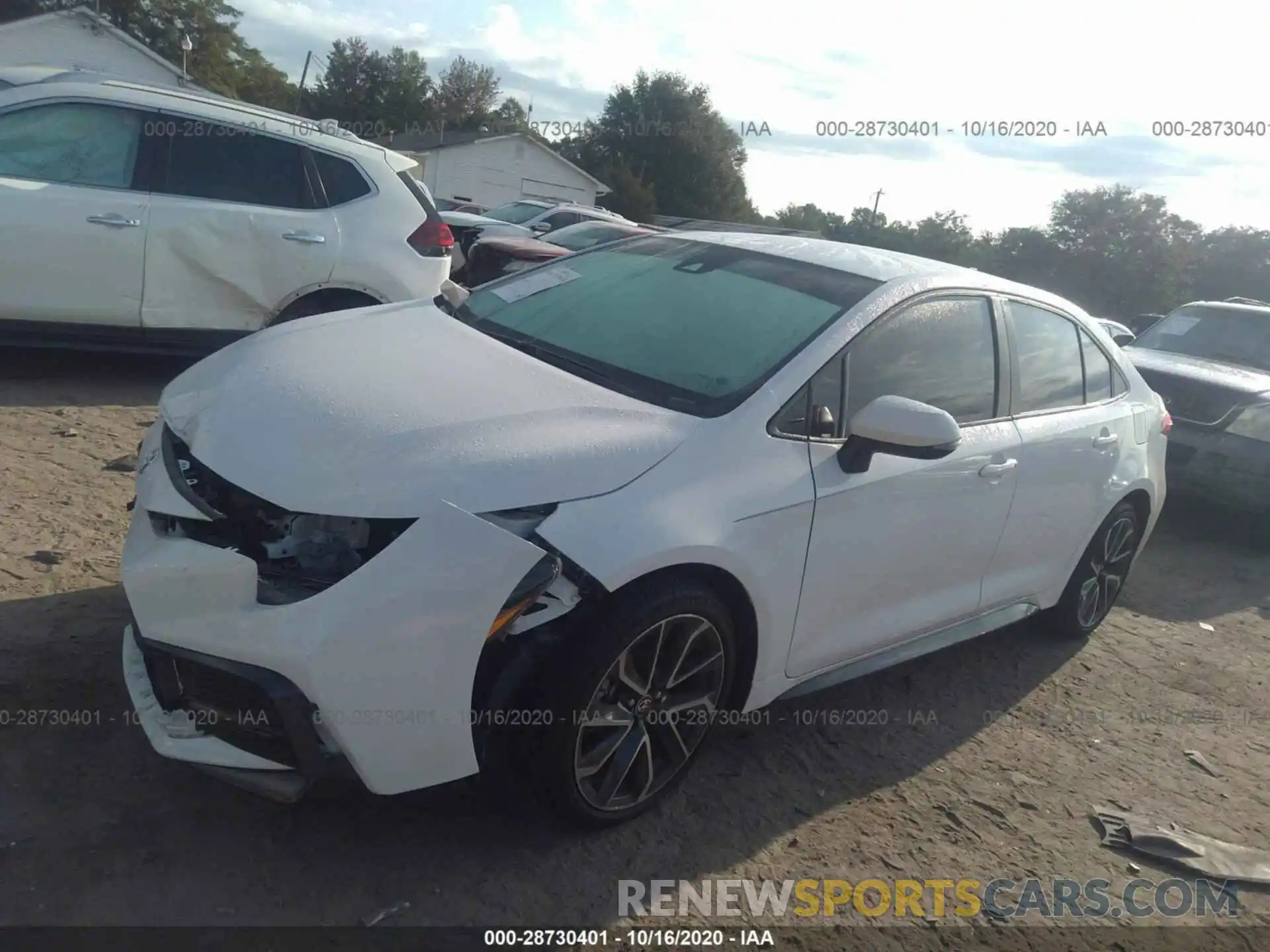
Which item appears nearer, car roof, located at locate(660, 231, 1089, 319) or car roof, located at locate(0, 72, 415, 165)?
car roof, located at locate(660, 231, 1089, 319)

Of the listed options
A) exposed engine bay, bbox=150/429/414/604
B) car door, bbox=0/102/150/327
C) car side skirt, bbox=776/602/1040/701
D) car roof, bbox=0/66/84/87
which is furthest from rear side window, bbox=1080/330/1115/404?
car roof, bbox=0/66/84/87

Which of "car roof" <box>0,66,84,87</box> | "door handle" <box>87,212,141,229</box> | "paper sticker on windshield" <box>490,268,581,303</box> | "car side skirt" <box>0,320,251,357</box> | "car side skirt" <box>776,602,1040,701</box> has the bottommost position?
"car side skirt" <box>0,320,251,357</box>

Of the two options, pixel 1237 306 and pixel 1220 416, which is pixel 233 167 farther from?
pixel 1237 306

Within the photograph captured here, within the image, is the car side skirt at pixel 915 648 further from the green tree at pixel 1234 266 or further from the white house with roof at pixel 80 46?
the green tree at pixel 1234 266

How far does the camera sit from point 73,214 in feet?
18.9

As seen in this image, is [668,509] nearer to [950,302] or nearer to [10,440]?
[950,302]

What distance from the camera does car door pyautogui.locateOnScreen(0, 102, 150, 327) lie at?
564 centimetres

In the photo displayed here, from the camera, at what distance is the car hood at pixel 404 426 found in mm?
2561

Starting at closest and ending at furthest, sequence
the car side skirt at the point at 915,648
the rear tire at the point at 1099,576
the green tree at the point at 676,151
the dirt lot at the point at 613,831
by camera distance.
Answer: the dirt lot at the point at 613,831 < the car side skirt at the point at 915,648 < the rear tire at the point at 1099,576 < the green tree at the point at 676,151

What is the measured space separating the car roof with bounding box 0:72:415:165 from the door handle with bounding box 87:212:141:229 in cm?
66

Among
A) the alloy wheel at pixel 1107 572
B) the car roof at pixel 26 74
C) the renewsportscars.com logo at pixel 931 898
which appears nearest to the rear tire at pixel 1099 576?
the alloy wheel at pixel 1107 572

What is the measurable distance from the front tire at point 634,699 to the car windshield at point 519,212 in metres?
18.4

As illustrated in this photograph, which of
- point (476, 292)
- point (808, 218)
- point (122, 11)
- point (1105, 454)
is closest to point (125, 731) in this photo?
point (476, 292)

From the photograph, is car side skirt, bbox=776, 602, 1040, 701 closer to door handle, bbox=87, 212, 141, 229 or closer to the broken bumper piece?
the broken bumper piece
